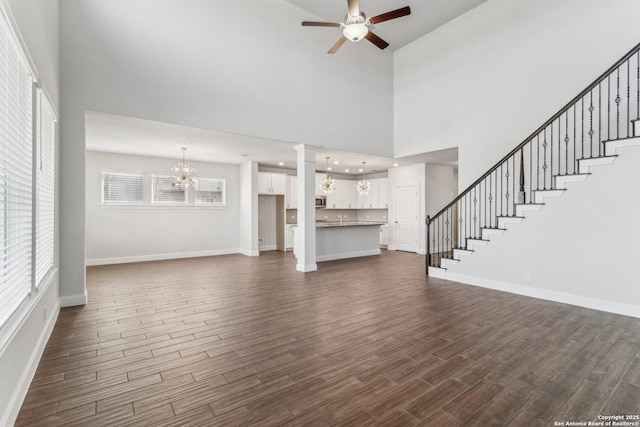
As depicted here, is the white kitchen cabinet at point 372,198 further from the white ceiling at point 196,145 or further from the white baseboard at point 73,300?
the white baseboard at point 73,300

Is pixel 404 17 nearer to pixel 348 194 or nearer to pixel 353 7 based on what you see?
pixel 353 7

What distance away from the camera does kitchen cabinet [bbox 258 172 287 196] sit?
967 centimetres

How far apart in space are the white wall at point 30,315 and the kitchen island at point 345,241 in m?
5.58

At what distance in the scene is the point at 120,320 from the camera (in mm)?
3762

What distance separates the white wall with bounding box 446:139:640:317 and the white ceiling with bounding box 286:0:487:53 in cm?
469

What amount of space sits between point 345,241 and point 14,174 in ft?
23.8

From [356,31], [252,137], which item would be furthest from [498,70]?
[252,137]

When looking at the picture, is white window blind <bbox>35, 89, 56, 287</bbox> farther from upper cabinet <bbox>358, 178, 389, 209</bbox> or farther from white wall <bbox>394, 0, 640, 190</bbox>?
upper cabinet <bbox>358, 178, 389, 209</bbox>

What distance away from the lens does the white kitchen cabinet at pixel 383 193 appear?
1101 cm

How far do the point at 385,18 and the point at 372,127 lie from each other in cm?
367

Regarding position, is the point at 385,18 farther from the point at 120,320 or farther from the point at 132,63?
the point at 120,320

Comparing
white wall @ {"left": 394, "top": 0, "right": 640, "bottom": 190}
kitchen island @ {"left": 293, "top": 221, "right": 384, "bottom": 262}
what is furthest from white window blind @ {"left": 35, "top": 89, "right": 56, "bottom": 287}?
white wall @ {"left": 394, "top": 0, "right": 640, "bottom": 190}

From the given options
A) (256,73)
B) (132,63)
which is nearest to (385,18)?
(256,73)

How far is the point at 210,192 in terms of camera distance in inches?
362
